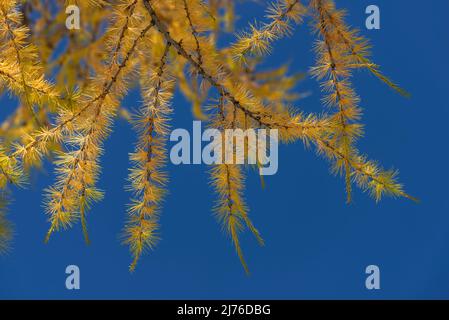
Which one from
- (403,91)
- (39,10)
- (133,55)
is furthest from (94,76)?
(39,10)

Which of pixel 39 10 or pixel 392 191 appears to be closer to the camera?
pixel 392 191

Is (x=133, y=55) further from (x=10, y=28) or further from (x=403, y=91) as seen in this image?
(x=403, y=91)

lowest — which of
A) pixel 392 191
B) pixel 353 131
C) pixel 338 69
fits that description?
pixel 392 191

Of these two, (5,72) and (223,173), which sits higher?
(5,72)

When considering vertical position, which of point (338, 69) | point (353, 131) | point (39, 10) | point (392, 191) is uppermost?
point (39, 10)

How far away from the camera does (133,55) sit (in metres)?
0.94

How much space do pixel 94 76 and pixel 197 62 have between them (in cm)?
20

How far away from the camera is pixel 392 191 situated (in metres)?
0.93

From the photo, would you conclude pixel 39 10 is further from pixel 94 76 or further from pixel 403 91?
pixel 403 91

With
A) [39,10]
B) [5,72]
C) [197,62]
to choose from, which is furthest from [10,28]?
[39,10]

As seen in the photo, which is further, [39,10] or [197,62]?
[39,10]

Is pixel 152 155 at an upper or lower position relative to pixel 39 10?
lower

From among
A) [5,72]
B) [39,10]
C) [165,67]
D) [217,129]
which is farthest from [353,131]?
[39,10]

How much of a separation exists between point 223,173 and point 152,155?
142 millimetres
